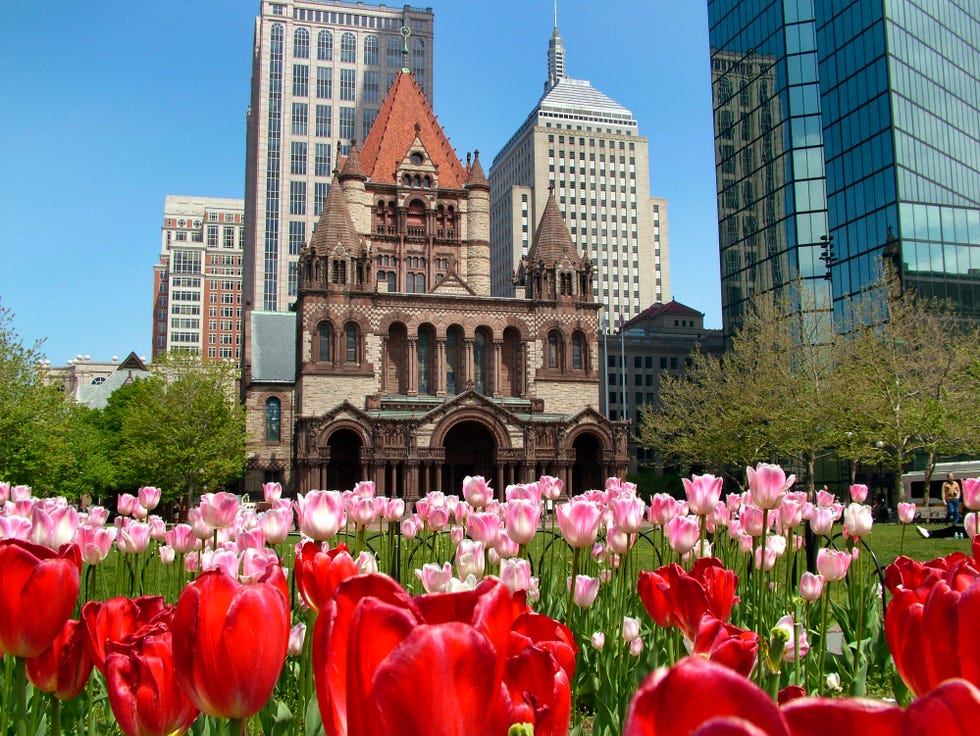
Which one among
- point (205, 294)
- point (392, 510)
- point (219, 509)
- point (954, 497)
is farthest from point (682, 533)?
point (205, 294)

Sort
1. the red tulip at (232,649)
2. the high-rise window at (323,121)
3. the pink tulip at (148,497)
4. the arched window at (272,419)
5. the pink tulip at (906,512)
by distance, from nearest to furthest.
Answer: the red tulip at (232,649)
the pink tulip at (906,512)
the pink tulip at (148,497)
the arched window at (272,419)
the high-rise window at (323,121)

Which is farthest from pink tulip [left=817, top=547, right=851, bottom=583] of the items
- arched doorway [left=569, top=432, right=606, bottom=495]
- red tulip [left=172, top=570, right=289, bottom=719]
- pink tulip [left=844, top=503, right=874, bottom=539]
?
arched doorway [left=569, top=432, right=606, bottom=495]

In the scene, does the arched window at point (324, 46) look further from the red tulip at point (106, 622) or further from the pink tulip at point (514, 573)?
the red tulip at point (106, 622)

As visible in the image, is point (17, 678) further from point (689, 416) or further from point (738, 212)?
point (738, 212)

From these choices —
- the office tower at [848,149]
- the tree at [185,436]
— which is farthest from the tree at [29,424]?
the office tower at [848,149]

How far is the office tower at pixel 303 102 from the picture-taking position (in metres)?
107

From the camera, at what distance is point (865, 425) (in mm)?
35094

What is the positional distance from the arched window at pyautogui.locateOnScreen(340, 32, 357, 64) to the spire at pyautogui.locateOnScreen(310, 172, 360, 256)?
223 feet

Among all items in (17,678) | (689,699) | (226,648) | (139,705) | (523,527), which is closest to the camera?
(689,699)

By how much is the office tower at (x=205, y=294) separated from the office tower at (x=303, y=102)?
3666 cm

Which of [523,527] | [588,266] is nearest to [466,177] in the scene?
[588,266]

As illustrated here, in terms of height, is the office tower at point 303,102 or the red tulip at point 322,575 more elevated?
the office tower at point 303,102

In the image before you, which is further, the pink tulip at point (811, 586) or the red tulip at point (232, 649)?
the pink tulip at point (811, 586)

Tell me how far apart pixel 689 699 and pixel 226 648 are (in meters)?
1.02
